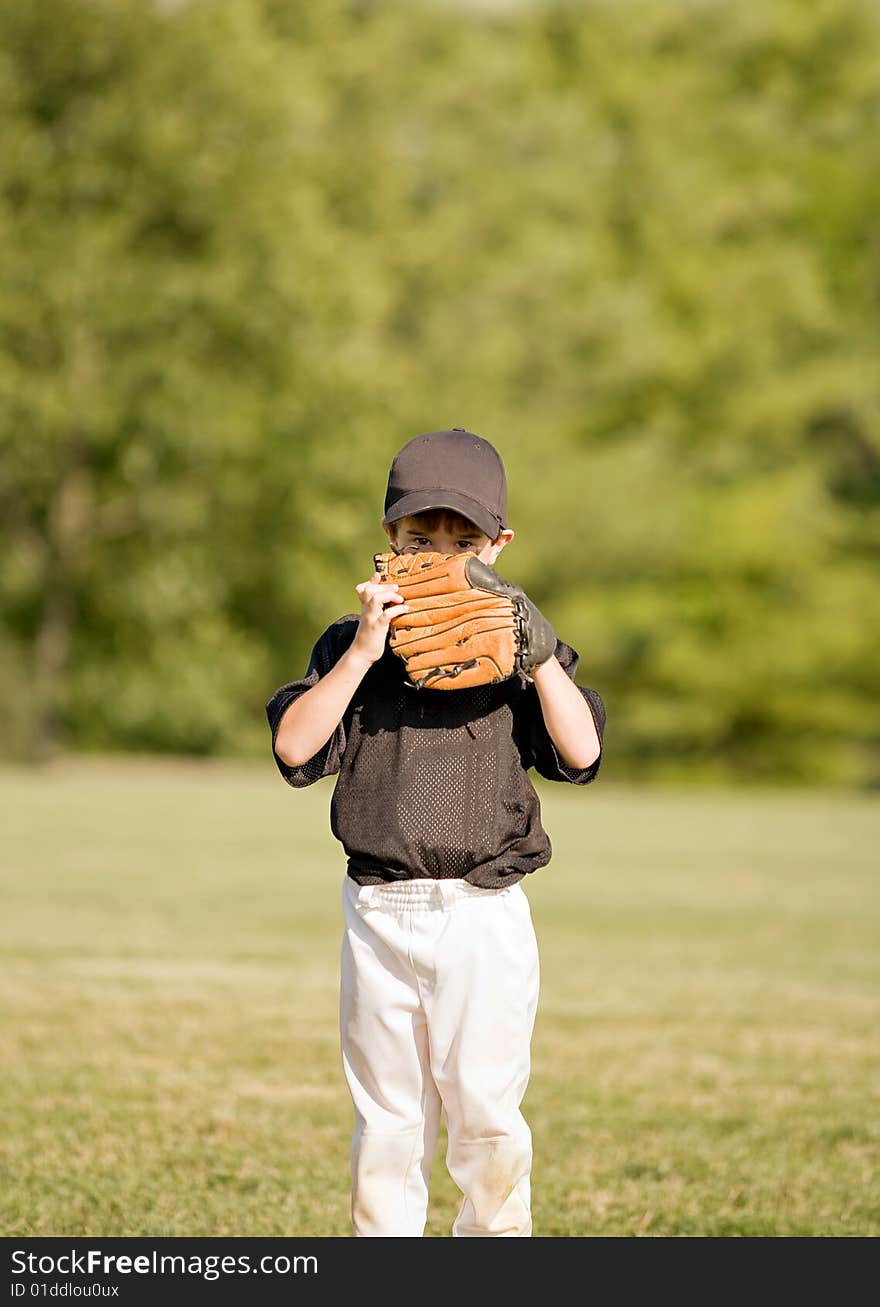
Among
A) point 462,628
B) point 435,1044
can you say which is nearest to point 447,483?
point 462,628

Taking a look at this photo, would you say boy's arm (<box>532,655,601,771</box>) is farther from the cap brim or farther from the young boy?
the cap brim

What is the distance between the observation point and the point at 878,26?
38312 mm

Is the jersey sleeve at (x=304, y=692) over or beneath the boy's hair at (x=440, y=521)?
beneath

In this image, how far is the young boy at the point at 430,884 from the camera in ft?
10.2

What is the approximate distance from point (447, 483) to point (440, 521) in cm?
12

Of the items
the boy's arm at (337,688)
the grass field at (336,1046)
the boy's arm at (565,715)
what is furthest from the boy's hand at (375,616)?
the grass field at (336,1046)

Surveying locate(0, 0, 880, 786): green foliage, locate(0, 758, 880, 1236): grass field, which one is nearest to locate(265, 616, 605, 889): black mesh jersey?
locate(0, 758, 880, 1236): grass field

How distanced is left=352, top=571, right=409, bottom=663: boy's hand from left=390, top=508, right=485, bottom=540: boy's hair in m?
0.21

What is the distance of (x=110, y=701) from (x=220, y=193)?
8349 millimetres

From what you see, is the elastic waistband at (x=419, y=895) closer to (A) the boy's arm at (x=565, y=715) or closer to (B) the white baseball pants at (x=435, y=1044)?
(B) the white baseball pants at (x=435, y=1044)

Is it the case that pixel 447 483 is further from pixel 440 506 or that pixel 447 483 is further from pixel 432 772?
pixel 432 772

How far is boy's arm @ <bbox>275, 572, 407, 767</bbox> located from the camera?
307cm
